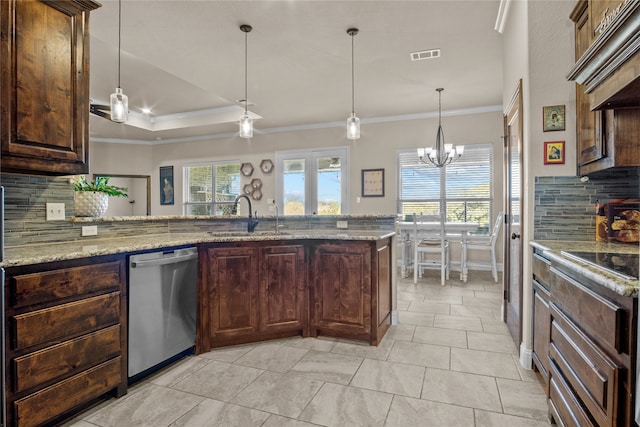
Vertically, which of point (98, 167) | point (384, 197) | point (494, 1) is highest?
point (494, 1)

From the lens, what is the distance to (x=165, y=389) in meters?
2.04

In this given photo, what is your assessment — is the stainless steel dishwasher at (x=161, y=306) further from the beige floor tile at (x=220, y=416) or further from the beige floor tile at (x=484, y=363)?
the beige floor tile at (x=484, y=363)

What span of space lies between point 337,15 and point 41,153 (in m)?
2.43

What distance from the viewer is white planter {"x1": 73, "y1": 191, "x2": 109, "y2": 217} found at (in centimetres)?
234

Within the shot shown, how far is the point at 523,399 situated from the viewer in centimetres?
191

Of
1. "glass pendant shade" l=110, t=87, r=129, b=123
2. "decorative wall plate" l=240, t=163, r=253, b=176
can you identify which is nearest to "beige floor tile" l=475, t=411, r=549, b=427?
"glass pendant shade" l=110, t=87, r=129, b=123

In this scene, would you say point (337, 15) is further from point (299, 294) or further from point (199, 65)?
point (299, 294)

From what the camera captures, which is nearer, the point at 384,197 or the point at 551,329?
the point at 551,329

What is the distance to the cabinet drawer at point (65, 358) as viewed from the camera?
1522mm

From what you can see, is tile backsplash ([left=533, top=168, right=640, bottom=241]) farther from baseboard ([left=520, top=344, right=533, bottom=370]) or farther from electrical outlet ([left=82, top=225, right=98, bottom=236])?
electrical outlet ([left=82, top=225, right=98, bottom=236])

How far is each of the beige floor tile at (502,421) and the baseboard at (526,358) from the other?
61 centimetres

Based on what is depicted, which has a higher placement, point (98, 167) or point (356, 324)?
point (98, 167)

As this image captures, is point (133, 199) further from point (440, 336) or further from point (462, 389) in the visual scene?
point (462, 389)

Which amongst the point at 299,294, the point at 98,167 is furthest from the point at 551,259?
the point at 98,167
